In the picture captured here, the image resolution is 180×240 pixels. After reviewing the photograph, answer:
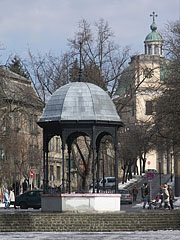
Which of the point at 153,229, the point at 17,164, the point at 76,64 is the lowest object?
the point at 153,229

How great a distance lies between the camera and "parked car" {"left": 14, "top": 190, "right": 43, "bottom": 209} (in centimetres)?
4972

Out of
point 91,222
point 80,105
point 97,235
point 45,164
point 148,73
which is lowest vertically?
point 97,235

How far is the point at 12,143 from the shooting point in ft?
202

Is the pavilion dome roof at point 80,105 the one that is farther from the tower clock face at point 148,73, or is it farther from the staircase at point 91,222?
the tower clock face at point 148,73

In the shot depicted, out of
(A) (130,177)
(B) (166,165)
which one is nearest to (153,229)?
(A) (130,177)

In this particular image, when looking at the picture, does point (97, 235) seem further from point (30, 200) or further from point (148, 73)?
point (30, 200)

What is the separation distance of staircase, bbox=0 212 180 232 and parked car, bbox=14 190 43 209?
1962cm

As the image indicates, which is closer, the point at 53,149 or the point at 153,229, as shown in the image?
the point at 153,229

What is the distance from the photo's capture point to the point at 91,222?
2955cm

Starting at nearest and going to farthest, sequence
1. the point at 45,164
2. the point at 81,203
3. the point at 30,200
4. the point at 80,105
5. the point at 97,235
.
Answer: the point at 97,235
the point at 81,203
the point at 80,105
the point at 45,164
the point at 30,200

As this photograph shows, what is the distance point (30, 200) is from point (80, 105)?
17006 millimetres

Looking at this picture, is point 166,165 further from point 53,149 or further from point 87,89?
point 87,89

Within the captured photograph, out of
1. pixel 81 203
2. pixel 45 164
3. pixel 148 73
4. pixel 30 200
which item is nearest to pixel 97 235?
pixel 81 203

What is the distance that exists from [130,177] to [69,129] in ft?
210
